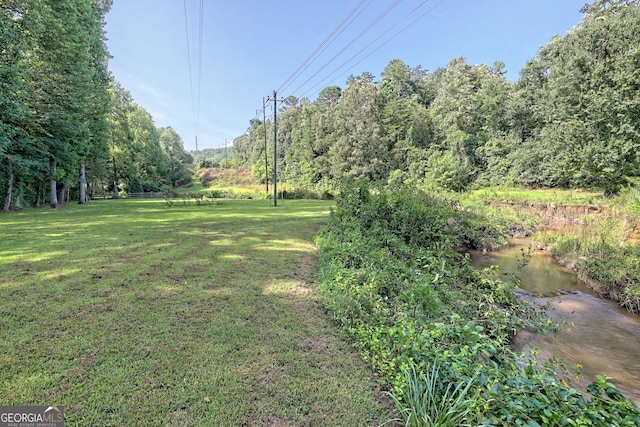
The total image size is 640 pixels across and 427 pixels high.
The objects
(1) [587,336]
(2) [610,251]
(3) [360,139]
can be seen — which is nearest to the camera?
(1) [587,336]

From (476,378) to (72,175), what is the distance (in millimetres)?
26161

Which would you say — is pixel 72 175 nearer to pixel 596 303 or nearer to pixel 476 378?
pixel 476 378

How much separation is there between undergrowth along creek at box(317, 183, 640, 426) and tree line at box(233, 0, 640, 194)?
259 inches

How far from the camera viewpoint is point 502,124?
26.9 m

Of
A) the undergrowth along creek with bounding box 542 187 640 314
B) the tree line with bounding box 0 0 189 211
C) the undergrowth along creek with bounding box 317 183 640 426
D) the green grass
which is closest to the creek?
the undergrowth along creek with bounding box 542 187 640 314

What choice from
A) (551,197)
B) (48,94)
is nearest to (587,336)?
→ (551,197)

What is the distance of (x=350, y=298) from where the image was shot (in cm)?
368

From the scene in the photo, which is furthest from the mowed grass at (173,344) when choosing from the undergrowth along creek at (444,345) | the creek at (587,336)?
the creek at (587,336)

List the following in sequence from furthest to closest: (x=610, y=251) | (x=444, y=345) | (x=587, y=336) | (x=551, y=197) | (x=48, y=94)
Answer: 1. (x=551, y=197)
2. (x=48, y=94)
3. (x=610, y=251)
4. (x=587, y=336)
5. (x=444, y=345)

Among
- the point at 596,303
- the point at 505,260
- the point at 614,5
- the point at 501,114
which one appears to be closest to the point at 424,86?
the point at 501,114

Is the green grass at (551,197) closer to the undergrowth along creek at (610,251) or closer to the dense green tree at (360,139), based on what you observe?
the undergrowth along creek at (610,251)

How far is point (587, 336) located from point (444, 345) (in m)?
4.50

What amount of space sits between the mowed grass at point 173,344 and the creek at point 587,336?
2.43m

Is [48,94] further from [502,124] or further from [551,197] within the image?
[502,124]
